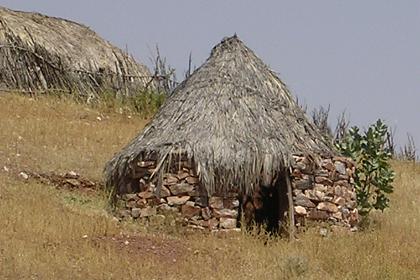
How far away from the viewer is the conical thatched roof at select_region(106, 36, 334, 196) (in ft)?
43.8

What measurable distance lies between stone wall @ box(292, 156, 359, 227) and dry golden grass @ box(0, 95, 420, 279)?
42 centimetres

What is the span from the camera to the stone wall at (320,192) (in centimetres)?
1365

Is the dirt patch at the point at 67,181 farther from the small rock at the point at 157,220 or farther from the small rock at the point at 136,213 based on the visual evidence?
the small rock at the point at 157,220

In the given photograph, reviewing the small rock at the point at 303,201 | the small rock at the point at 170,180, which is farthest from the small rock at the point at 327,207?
the small rock at the point at 170,180

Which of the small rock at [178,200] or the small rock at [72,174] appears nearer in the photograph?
the small rock at [178,200]

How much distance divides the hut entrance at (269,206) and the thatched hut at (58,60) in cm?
949

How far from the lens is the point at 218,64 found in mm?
14844

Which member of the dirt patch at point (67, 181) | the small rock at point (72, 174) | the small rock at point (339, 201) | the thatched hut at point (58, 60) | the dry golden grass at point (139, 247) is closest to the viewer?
the dry golden grass at point (139, 247)

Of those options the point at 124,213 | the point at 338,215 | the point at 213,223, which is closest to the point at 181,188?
the point at 213,223

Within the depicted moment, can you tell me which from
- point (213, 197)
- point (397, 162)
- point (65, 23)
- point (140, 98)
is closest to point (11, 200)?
point (213, 197)

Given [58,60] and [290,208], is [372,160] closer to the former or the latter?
[290,208]

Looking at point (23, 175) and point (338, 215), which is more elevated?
point (23, 175)

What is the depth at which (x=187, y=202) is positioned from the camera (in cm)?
1345

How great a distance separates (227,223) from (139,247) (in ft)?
6.36
